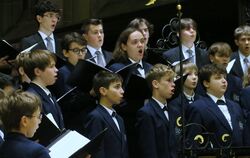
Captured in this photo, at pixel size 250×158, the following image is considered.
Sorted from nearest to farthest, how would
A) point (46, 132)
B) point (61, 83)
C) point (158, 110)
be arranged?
1. point (46, 132)
2. point (158, 110)
3. point (61, 83)

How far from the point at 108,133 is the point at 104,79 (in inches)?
18.5

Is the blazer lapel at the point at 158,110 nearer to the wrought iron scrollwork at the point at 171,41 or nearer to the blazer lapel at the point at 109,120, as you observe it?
the blazer lapel at the point at 109,120

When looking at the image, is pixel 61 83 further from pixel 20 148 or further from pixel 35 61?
pixel 20 148

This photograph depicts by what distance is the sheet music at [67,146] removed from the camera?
16.3ft

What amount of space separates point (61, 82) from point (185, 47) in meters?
1.73

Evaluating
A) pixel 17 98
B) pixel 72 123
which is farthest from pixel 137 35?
pixel 17 98

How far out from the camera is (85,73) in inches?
254

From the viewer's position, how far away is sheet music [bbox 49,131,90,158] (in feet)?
16.3

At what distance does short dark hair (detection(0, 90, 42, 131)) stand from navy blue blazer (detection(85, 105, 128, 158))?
1.54 m

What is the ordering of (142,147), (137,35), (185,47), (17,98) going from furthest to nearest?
(185,47), (137,35), (142,147), (17,98)

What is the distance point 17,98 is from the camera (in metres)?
4.65

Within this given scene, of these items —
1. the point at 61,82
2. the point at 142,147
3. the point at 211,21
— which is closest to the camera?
the point at 142,147

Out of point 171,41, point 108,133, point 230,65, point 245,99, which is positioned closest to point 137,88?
point 108,133

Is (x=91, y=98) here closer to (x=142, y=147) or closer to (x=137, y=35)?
(x=142, y=147)
